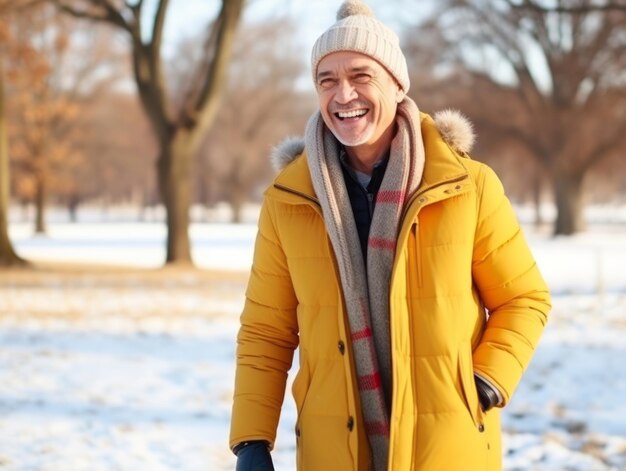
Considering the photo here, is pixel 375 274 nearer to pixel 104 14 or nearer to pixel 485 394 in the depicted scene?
pixel 485 394

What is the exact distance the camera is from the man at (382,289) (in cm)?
216

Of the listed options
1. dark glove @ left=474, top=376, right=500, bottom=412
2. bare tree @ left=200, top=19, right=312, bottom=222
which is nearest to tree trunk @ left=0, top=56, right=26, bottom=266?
dark glove @ left=474, top=376, right=500, bottom=412

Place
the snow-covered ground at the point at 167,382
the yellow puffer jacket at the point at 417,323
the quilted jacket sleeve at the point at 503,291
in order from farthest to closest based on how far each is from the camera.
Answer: the snow-covered ground at the point at 167,382, the quilted jacket sleeve at the point at 503,291, the yellow puffer jacket at the point at 417,323

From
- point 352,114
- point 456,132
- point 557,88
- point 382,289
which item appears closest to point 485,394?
point 382,289

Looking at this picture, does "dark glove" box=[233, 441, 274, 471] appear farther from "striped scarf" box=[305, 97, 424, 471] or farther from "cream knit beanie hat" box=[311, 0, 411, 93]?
"cream knit beanie hat" box=[311, 0, 411, 93]

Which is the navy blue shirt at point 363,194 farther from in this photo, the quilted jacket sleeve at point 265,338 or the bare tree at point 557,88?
the bare tree at point 557,88

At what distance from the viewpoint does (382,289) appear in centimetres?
224

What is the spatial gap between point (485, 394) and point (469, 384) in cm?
7

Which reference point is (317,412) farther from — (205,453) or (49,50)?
(49,50)

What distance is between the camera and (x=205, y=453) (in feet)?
17.3

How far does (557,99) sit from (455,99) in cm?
421

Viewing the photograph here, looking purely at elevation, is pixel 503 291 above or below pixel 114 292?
above

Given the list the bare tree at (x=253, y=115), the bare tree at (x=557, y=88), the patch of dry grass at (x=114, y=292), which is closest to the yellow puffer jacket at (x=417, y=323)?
the patch of dry grass at (x=114, y=292)

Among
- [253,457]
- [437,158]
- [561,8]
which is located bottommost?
[253,457]
